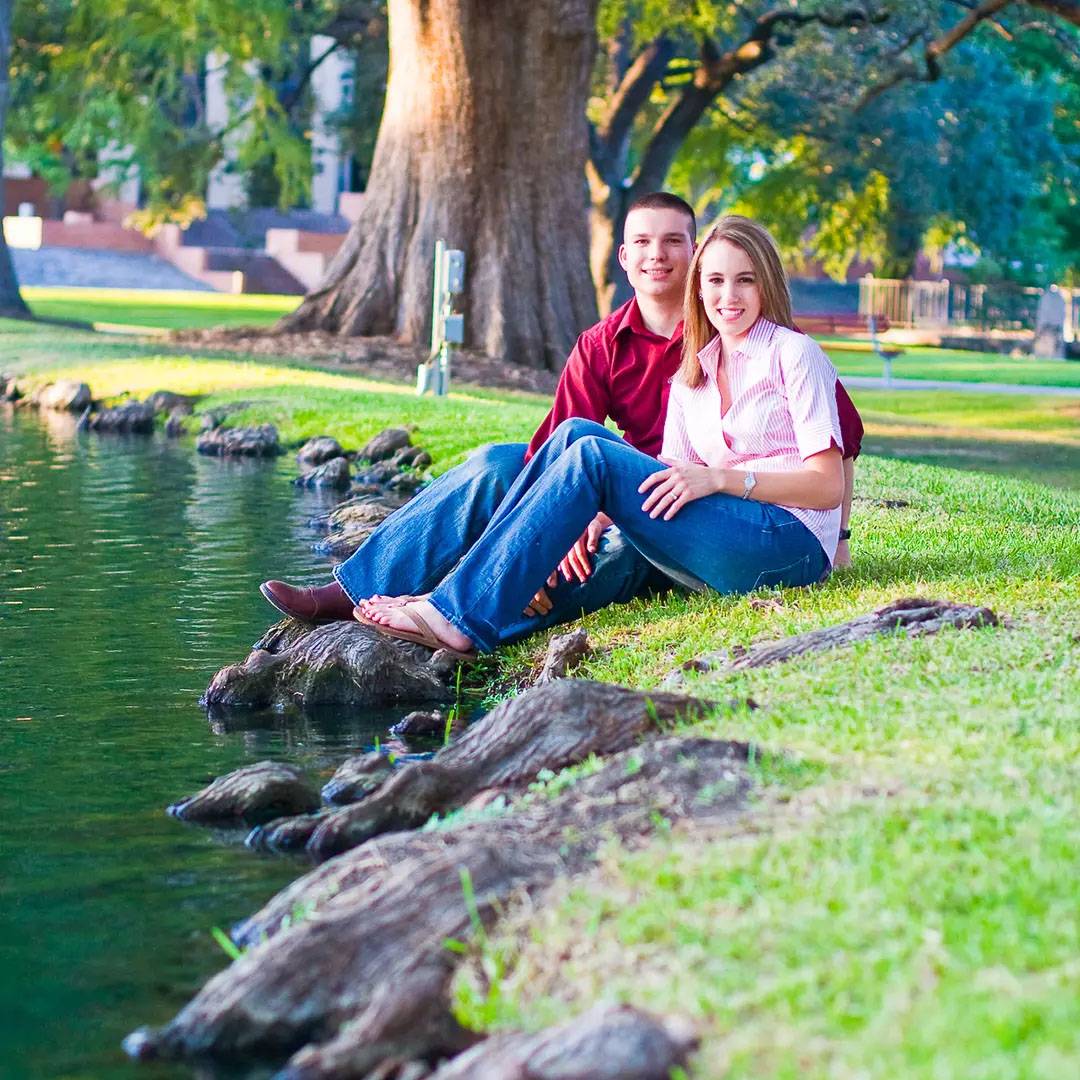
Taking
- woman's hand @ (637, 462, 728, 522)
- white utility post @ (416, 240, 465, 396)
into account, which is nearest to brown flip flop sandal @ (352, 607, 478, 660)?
woman's hand @ (637, 462, 728, 522)

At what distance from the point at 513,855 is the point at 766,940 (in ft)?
2.48

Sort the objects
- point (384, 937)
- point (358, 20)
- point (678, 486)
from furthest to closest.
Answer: point (358, 20) < point (678, 486) < point (384, 937)

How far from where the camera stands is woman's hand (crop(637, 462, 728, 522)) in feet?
20.5

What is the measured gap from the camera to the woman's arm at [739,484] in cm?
627

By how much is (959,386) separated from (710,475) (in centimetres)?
1909

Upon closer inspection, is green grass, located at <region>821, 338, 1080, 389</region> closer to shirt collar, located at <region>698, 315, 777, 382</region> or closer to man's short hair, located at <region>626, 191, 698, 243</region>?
man's short hair, located at <region>626, 191, 698, 243</region>

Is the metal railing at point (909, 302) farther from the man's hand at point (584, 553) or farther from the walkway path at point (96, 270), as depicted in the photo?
the man's hand at point (584, 553)

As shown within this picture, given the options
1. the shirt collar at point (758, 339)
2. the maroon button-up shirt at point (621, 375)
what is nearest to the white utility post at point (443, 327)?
the maroon button-up shirt at point (621, 375)

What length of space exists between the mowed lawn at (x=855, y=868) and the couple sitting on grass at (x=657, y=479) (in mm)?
276

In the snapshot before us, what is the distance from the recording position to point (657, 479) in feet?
20.6

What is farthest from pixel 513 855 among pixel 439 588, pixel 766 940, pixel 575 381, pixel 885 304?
pixel 885 304

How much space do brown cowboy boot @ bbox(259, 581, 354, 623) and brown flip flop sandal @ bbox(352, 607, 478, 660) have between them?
0.23 metres

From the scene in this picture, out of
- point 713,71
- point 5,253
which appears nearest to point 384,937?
point 5,253

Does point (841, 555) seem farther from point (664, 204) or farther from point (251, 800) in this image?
point (251, 800)
